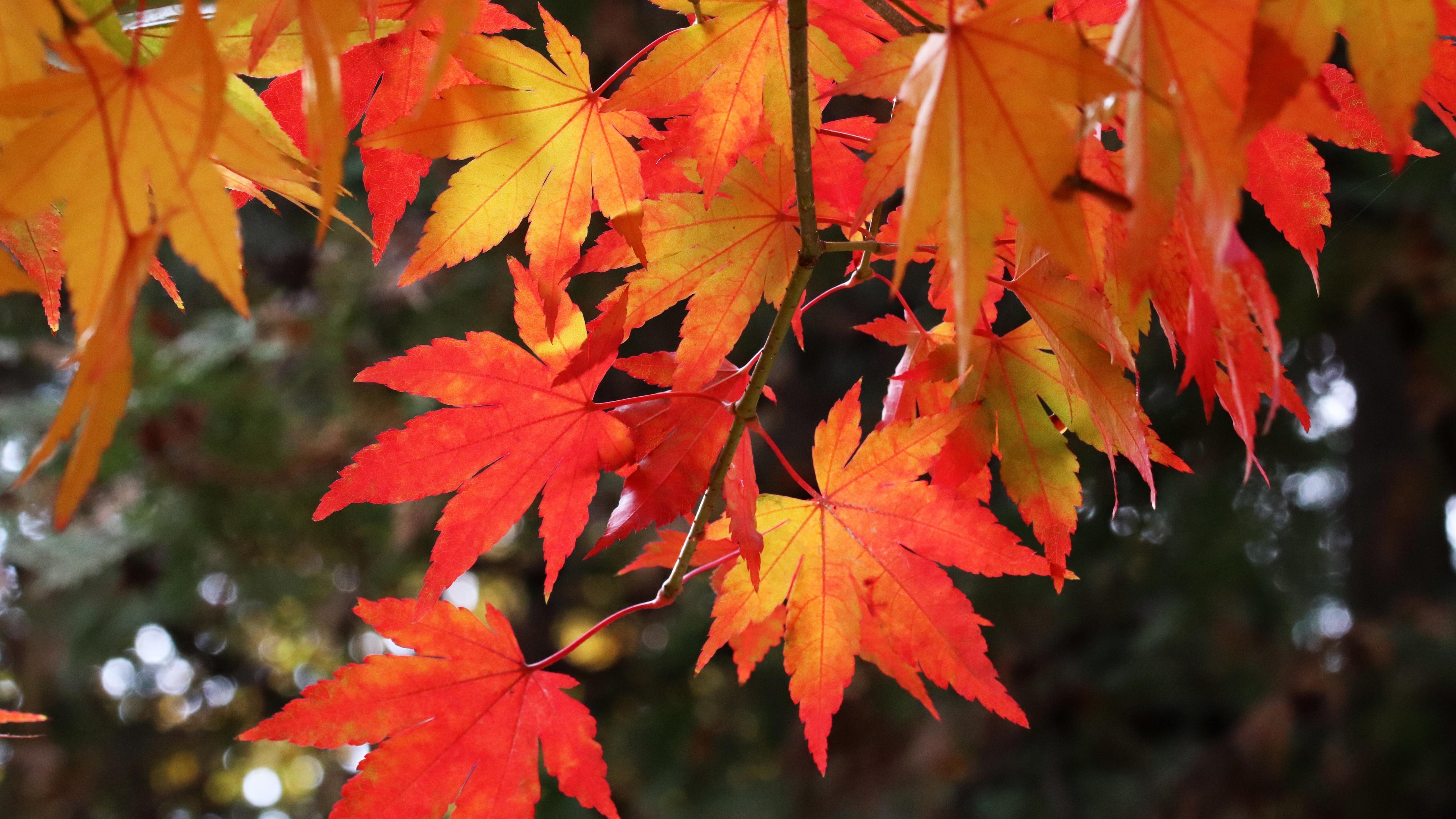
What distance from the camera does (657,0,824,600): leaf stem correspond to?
1.40 feet

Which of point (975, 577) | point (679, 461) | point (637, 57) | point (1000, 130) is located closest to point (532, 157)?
point (637, 57)

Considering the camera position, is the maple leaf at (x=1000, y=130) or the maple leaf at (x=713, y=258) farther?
the maple leaf at (x=713, y=258)

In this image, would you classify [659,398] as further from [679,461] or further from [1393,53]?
[1393,53]

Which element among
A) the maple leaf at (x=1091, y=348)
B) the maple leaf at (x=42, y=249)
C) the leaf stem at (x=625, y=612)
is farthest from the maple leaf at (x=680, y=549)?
the maple leaf at (x=42, y=249)

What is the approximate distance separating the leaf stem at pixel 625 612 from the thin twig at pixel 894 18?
28 cm

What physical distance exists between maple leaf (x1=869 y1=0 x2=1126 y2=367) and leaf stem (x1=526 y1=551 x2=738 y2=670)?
0.27m

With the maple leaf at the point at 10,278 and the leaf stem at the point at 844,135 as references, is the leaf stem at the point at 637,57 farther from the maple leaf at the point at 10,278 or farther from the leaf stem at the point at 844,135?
the maple leaf at the point at 10,278

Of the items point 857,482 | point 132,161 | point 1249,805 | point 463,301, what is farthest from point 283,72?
point 1249,805

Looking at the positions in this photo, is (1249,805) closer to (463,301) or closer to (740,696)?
(740,696)

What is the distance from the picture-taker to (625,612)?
546mm

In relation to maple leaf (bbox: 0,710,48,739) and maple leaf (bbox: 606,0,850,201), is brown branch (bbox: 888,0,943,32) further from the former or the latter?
maple leaf (bbox: 0,710,48,739)

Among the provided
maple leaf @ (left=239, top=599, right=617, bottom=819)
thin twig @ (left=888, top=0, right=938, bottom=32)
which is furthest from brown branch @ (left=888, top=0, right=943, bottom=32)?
maple leaf @ (left=239, top=599, right=617, bottom=819)

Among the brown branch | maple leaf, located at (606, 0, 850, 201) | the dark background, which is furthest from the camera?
the dark background

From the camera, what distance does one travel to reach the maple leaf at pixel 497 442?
1.67 ft
